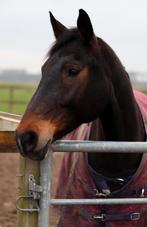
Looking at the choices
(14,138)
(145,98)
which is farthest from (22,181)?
(145,98)

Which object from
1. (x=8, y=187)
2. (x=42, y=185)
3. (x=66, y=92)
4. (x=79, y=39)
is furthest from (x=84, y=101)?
(x=8, y=187)

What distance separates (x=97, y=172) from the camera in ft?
11.0

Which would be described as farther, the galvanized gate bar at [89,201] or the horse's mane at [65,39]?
the horse's mane at [65,39]

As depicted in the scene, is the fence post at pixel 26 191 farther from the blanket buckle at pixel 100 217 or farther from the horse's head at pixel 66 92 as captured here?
the blanket buckle at pixel 100 217

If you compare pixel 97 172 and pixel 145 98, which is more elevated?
pixel 145 98

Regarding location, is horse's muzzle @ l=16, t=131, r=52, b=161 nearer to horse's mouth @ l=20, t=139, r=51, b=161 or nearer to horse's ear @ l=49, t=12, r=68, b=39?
horse's mouth @ l=20, t=139, r=51, b=161

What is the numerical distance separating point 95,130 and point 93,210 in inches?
20.4

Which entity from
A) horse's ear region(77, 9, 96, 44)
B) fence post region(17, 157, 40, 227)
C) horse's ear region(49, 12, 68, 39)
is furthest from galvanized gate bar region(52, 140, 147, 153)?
horse's ear region(49, 12, 68, 39)

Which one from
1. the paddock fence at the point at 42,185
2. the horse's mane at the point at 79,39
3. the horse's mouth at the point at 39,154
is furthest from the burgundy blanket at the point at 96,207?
the horse's mouth at the point at 39,154

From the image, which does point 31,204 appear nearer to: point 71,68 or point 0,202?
point 71,68

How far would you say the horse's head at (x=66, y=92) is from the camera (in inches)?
101

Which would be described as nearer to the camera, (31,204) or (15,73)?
(31,204)

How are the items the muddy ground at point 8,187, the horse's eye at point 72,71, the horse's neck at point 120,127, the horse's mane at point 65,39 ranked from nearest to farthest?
the horse's eye at point 72,71 → the horse's mane at point 65,39 → the horse's neck at point 120,127 → the muddy ground at point 8,187

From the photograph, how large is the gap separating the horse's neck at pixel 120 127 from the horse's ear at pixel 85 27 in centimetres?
26
